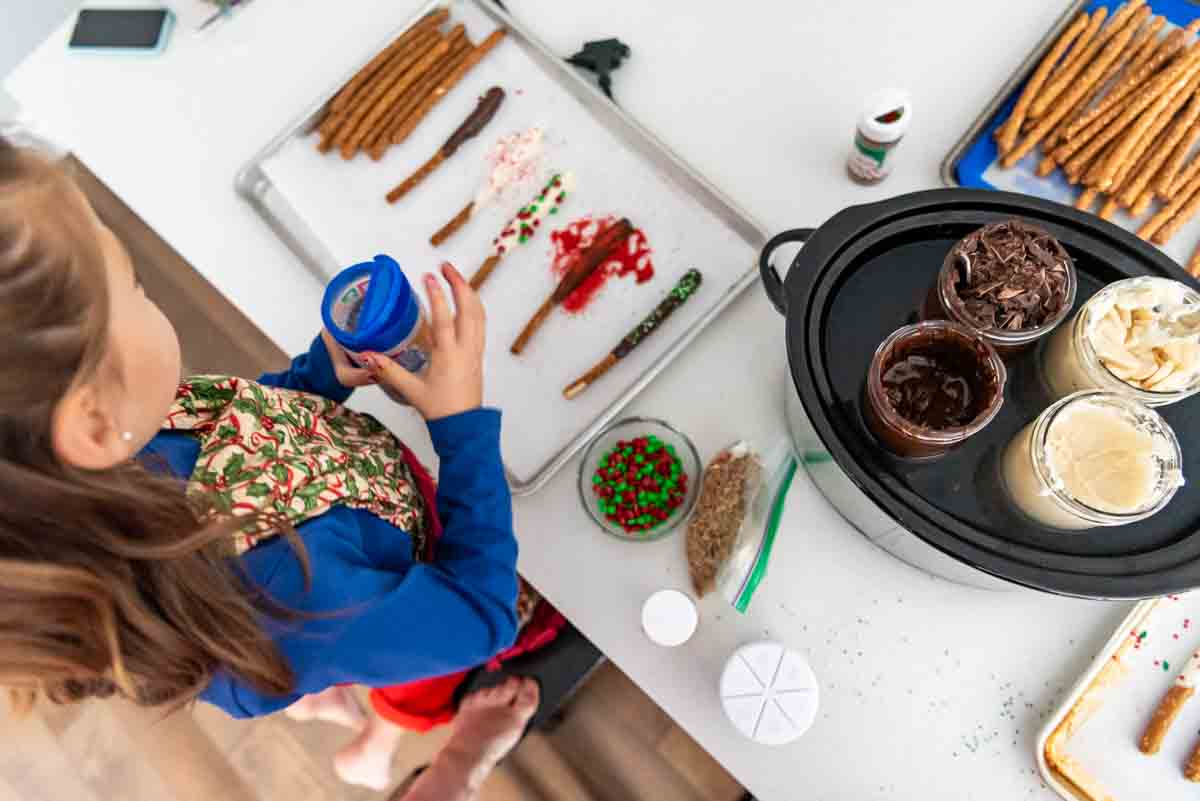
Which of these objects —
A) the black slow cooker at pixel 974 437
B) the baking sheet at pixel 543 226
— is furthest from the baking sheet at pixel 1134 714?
the baking sheet at pixel 543 226

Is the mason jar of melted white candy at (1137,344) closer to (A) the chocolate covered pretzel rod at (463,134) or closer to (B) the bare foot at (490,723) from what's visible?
(A) the chocolate covered pretzel rod at (463,134)

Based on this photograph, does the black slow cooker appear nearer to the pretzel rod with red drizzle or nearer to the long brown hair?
the pretzel rod with red drizzle

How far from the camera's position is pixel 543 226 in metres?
0.93

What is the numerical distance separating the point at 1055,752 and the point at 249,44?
4.15ft

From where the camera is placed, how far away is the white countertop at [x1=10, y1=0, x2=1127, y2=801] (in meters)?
0.75

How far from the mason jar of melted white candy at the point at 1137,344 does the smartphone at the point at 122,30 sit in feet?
3.83

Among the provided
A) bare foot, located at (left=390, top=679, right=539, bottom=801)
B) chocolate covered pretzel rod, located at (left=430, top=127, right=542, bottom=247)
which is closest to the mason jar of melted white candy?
chocolate covered pretzel rod, located at (left=430, top=127, right=542, bottom=247)

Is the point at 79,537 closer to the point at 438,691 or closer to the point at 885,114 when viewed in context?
the point at 438,691

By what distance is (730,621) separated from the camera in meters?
0.79

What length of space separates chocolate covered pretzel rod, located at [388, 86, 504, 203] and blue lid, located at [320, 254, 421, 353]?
30cm

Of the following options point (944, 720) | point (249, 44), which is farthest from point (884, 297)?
point (249, 44)

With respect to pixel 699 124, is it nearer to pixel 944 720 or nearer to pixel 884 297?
pixel 884 297

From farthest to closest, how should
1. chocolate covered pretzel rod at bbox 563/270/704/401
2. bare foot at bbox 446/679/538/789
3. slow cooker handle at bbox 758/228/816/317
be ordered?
bare foot at bbox 446/679/538/789 < chocolate covered pretzel rod at bbox 563/270/704/401 < slow cooker handle at bbox 758/228/816/317

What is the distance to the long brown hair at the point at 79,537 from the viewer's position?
1.52ft
